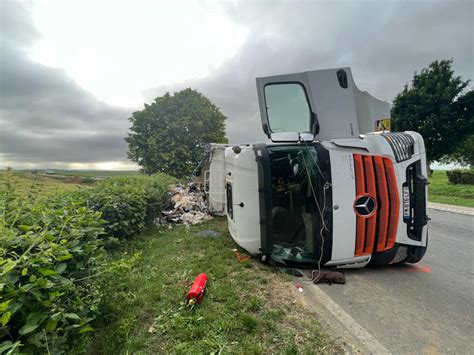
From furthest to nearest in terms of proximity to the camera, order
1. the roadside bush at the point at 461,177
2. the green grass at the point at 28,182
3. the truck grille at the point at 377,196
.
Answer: the roadside bush at the point at 461,177 → the truck grille at the point at 377,196 → the green grass at the point at 28,182

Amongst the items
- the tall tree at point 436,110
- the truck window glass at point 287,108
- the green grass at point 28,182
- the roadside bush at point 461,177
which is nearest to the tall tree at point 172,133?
the truck window glass at point 287,108

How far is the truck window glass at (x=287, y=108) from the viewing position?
10.3 feet

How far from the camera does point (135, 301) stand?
2350mm

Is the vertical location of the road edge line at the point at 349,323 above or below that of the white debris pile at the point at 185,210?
below

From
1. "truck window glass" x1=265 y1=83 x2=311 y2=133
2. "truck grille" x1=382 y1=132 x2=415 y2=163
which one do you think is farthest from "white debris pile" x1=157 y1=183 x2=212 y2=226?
"truck grille" x1=382 y1=132 x2=415 y2=163

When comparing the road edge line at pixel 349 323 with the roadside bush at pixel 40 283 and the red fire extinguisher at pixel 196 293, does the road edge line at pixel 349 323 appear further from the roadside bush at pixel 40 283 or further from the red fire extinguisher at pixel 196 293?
the roadside bush at pixel 40 283

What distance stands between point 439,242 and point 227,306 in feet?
16.0

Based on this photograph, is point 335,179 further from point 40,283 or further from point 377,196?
point 40,283

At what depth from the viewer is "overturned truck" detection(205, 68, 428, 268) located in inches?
117

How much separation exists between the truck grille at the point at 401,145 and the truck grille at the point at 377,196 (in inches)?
7.5

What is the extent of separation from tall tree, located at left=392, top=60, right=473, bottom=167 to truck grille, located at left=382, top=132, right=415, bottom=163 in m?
13.9

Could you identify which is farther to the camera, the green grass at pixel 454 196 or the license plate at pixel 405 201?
the green grass at pixel 454 196

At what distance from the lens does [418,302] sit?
2.51 metres

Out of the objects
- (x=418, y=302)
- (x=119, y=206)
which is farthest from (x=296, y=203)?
(x=119, y=206)
